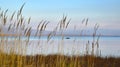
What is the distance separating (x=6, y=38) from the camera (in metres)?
6.93

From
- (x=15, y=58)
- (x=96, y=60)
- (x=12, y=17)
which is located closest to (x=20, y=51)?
(x=15, y=58)

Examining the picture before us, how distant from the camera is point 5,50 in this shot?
6.96 meters

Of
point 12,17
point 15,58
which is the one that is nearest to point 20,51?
point 15,58

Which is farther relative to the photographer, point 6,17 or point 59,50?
point 59,50

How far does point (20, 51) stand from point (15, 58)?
24cm

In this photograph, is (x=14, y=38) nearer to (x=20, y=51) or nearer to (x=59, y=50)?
(x=20, y=51)

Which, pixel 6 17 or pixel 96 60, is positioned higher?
pixel 6 17

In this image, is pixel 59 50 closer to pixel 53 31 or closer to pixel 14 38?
pixel 53 31

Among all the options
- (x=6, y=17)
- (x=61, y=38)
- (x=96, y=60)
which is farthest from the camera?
(x=96, y=60)

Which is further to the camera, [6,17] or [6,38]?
[6,38]

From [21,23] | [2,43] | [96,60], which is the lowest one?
[96,60]

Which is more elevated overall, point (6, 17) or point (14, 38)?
point (6, 17)

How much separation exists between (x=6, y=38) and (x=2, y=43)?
0.69 feet

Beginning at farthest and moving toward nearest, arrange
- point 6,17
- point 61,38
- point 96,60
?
point 96,60, point 61,38, point 6,17
